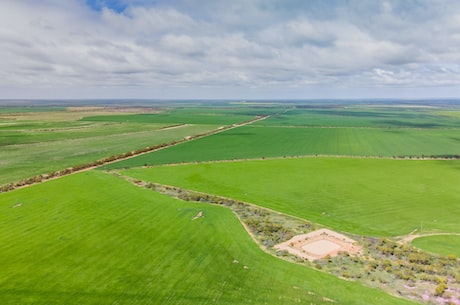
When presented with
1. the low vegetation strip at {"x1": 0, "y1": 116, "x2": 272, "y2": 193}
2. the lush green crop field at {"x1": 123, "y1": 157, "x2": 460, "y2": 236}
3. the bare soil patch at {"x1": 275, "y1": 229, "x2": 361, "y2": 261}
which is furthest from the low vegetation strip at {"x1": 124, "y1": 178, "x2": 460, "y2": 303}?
the low vegetation strip at {"x1": 0, "y1": 116, "x2": 272, "y2": 193}

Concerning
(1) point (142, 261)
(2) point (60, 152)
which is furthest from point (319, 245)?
(2) point (60, 152)

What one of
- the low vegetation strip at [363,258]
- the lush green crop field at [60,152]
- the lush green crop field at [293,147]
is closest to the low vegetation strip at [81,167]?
the lush green crop field at [60,152]

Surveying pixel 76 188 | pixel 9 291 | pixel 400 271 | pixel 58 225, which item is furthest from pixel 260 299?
pixel 76 188

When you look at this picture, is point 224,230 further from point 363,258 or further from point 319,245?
point 363,258

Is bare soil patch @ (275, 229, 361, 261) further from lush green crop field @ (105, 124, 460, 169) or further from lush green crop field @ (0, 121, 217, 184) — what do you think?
lush green crop field @ (0, 121, 217, 184)

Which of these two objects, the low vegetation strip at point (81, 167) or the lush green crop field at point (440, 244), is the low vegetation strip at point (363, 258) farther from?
the low vegetation strip at point (81, 167)

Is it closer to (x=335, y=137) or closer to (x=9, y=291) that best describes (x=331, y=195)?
(x=9, y=291)
